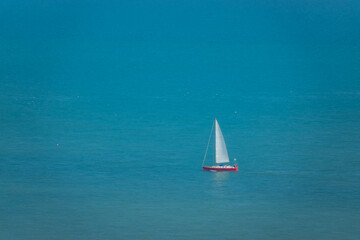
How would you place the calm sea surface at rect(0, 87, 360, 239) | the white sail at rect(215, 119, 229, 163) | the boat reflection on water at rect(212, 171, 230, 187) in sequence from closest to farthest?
the calm sea surface at rect(0, 87, 360, 239)
the boat reflection on water at rect(212, 171, 230, 187)
the white sail at rect(215, 119, 229, 163)

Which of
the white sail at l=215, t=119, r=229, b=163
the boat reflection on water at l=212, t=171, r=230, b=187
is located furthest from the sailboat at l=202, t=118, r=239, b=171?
the boat reflection on water at l=212, t=171, r=230, b=187

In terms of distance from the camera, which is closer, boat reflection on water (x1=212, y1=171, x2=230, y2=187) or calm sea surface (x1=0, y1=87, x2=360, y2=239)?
calm sea surface (x1=0, y1=87, x2=360, y2=239)

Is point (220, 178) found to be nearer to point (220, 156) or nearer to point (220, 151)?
point (220, 156)

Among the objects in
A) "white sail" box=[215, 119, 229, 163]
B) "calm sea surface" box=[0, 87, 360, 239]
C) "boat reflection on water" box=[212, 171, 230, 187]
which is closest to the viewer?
"calm sea surface" box=[0, 87, 360, 239]

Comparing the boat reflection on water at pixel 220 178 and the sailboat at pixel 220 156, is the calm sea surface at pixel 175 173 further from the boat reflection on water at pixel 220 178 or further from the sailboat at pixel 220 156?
the sailboat at pixel 220 156

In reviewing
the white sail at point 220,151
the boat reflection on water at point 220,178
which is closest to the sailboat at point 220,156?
the white sail at point 220,151

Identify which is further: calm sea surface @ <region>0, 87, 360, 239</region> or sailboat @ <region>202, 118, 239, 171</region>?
sailboat @ <region>202, 118, 239, 171</region>

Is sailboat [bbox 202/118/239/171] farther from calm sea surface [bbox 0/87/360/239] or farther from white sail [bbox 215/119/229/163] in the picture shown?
calm sea surface [bbox 0/87/360/239]

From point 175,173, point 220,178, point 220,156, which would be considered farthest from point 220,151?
point 175,173

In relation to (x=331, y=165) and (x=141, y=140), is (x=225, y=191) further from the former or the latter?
(x=141, y=140)

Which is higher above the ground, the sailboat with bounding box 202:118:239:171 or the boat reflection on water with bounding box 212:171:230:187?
the sailboat with bounding box 202:118:239:171

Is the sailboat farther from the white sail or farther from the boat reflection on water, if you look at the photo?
the boat reflection on water

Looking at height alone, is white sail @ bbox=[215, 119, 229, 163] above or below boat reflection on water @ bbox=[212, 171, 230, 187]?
above

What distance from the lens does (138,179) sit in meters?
50.6
